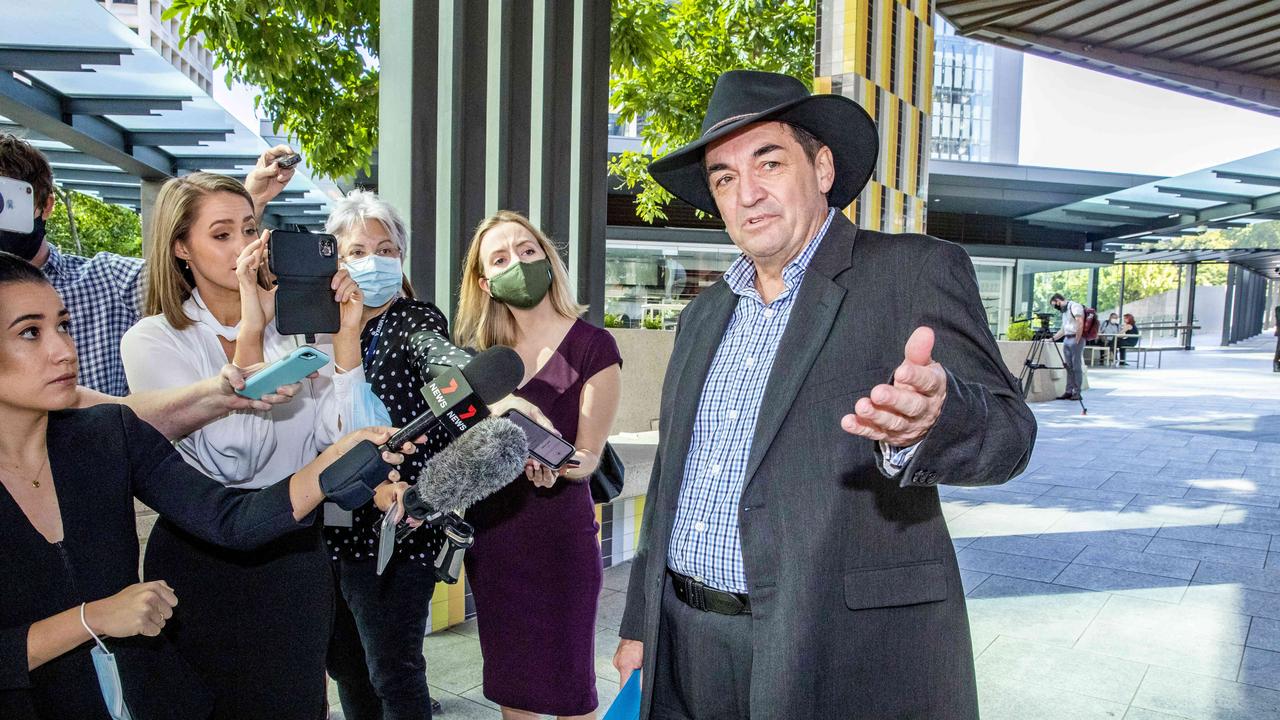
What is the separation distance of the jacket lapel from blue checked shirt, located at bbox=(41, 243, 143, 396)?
1.63 m

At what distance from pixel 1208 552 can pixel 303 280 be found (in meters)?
5.33

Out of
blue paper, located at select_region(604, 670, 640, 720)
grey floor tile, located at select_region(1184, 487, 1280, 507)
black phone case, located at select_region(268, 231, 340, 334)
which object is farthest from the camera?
grey floor tile, located at select_region(1184, 487, 1280, 507)

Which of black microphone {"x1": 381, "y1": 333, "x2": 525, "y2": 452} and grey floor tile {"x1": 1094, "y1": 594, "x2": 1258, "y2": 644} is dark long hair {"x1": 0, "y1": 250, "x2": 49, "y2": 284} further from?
grey floor tile {"x1": 1094, "y1": 594, "x2": 1258, "y2": 644}

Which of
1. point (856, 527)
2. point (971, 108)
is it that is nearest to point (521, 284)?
point (856, 527)

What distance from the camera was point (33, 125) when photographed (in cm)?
823

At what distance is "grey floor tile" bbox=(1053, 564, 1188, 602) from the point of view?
163 inches

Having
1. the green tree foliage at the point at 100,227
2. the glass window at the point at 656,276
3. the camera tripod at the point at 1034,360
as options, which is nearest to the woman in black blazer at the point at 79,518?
the glass window at the point at 656,276

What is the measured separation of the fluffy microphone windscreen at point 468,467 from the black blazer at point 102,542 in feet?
0.86

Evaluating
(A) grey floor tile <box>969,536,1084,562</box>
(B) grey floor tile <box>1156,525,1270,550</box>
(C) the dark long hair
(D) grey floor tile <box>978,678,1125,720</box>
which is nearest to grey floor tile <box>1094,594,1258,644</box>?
(A) grey floor tile <box>969,536,1084,562</box>

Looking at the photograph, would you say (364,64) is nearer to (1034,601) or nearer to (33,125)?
(33,125)

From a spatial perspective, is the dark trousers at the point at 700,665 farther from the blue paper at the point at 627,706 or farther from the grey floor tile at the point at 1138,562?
the grey floor tile at the point at 1138,562

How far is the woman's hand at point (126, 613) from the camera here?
1.30m

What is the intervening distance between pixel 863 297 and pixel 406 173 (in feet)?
8.44

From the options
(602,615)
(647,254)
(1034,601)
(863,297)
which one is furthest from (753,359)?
(647,254)
